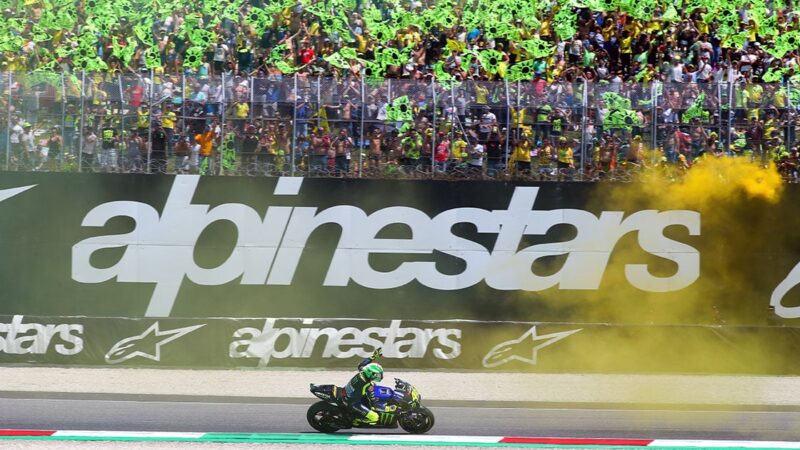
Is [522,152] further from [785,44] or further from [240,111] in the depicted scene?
[785,44]

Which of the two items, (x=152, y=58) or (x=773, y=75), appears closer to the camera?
(x=152, y=58)

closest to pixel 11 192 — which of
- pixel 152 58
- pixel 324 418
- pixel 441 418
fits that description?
pixel 152 58

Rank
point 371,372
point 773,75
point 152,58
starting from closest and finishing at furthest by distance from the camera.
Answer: point 371,372 < point 152,58 < point 773,75

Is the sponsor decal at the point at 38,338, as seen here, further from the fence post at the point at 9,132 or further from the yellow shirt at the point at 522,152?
the yellow shirt at the point at 522,152

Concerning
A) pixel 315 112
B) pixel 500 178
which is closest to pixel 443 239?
pixel 500 178

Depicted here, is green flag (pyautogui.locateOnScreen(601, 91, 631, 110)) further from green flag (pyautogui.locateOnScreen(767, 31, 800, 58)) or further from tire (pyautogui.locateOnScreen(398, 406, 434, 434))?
tire (pyautogui.locateOnScreen(398, 406, 434, 434))

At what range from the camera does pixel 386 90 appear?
25219 mm

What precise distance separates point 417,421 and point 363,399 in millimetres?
871

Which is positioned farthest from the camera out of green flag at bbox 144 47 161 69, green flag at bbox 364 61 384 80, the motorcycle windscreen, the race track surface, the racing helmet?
green flag at bbox 364 61 384 80

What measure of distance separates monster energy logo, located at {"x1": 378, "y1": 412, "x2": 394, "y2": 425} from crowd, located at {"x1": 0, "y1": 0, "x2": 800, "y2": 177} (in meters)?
10.7

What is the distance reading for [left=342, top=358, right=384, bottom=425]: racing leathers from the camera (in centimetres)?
1539

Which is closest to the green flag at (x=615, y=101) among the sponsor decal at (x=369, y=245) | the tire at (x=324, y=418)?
the sponsor decal at (x=369, y=245)

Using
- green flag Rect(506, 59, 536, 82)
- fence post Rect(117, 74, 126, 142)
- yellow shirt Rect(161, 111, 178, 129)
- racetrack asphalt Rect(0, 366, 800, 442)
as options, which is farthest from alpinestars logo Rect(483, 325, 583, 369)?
fence post Rect(117, 74, 126, 142)

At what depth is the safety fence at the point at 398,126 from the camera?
24984 millimetres
